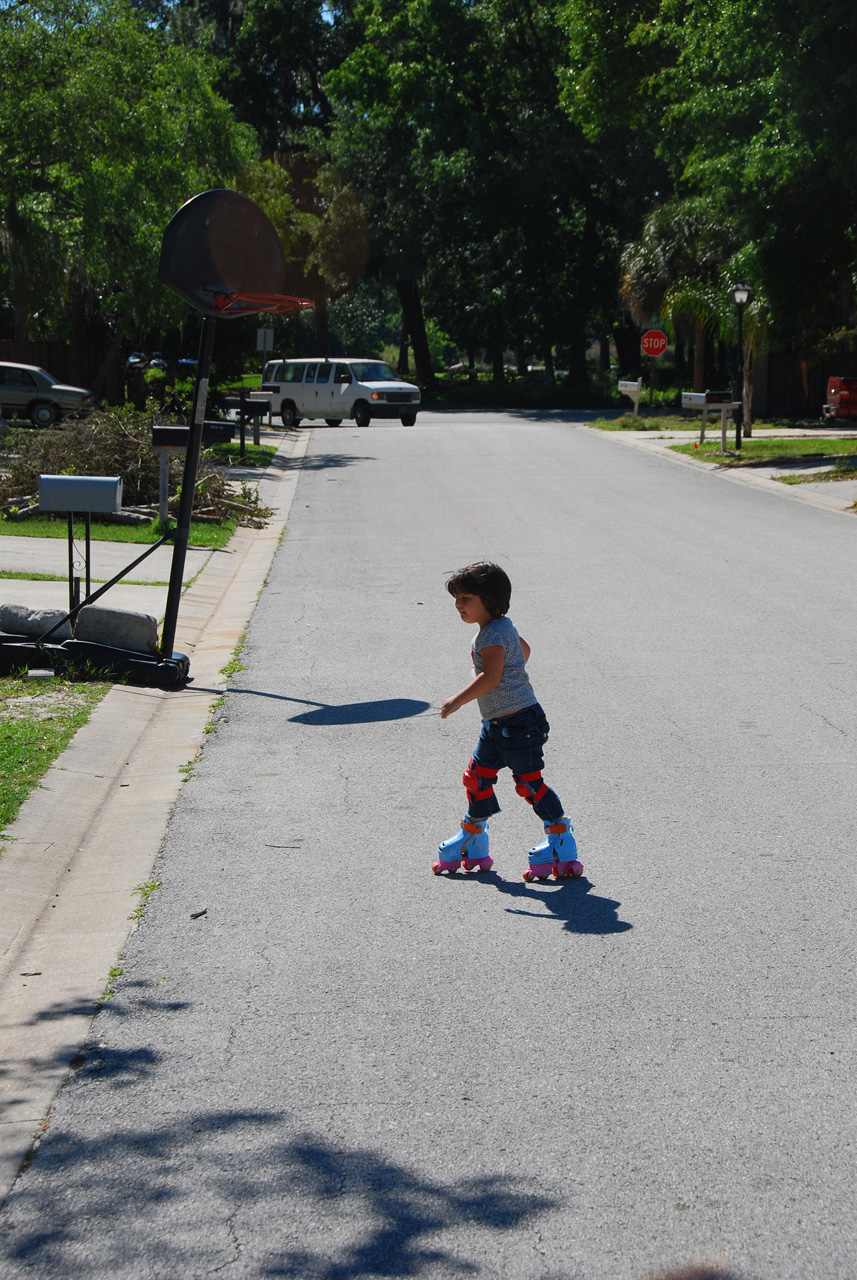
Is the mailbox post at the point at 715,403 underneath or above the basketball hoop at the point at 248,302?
above

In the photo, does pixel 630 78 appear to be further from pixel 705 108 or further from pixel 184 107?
pixel 184 107

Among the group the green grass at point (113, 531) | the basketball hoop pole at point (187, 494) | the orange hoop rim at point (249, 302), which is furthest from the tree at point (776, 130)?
the basketball hoop pole at point (187, 494)

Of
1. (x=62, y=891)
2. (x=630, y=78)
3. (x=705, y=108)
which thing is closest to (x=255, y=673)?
(x=62, y=891)

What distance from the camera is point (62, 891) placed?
4.89m

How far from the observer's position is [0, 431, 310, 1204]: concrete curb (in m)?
3.57

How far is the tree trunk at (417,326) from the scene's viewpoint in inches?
2247

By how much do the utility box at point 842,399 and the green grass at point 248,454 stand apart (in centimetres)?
1546

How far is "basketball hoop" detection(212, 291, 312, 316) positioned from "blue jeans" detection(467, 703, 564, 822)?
4.04m

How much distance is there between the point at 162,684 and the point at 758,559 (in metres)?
7.29

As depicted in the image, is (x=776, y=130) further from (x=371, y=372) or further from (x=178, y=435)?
(x=371, y=372)

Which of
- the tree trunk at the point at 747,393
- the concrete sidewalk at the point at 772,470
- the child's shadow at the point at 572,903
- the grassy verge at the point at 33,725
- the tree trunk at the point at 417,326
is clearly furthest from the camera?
the tree trunk at the point at 417,326

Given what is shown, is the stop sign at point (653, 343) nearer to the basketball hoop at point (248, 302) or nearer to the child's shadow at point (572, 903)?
the basketball hoop at point (248, 302)

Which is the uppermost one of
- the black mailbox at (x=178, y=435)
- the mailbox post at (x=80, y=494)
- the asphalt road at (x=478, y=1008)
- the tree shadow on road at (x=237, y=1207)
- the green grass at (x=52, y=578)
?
the black mailbox at (x=178, y=435)

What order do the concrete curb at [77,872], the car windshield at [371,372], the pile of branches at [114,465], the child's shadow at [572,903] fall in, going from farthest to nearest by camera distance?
the car windshield at [371,372] < the pile of branches at [114,465] < the child's shadow at [572,903] < the concrete curb at [77,872]
